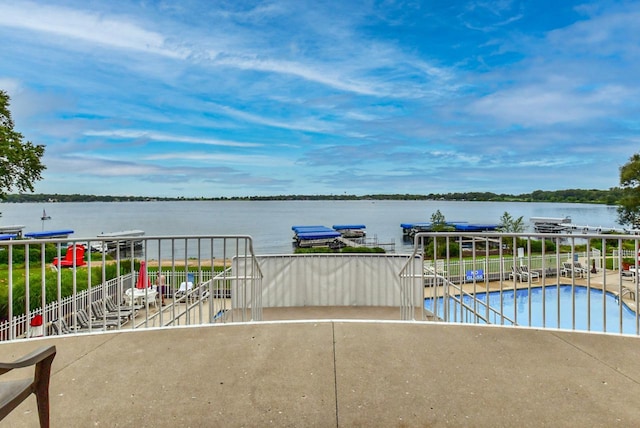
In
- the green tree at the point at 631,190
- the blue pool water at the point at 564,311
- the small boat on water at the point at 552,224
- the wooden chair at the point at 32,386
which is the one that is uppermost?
the green tree at the point at 631,190

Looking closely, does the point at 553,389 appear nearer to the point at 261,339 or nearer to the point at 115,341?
the point at 261,339

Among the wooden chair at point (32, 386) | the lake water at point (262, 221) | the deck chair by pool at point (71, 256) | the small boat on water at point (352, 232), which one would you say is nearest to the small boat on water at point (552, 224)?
the lake water at point (262, 221)

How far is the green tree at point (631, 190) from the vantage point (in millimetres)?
24375

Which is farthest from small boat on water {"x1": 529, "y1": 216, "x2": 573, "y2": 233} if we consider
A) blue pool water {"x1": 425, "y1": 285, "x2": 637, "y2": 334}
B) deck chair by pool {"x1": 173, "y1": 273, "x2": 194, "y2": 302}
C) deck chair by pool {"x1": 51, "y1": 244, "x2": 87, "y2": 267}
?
deck chair by pool {"x1": 51, "y1": 244, "x2": 87, "y2": 267}

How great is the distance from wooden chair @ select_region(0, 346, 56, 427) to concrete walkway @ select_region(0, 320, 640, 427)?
0.60m

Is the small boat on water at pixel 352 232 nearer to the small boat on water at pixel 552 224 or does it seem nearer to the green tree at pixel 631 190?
the small boat on water at pixel 552 224

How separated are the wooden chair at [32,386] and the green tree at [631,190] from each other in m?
33.2

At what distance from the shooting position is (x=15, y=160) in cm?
1070

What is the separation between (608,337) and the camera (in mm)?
2688

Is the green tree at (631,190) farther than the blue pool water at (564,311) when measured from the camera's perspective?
Yes

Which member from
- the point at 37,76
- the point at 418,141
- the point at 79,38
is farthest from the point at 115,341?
the point at 418,141

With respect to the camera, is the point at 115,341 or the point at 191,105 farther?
the point at 191,105

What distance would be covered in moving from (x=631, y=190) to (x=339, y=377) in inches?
1287

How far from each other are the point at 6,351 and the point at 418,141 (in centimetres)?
3479
